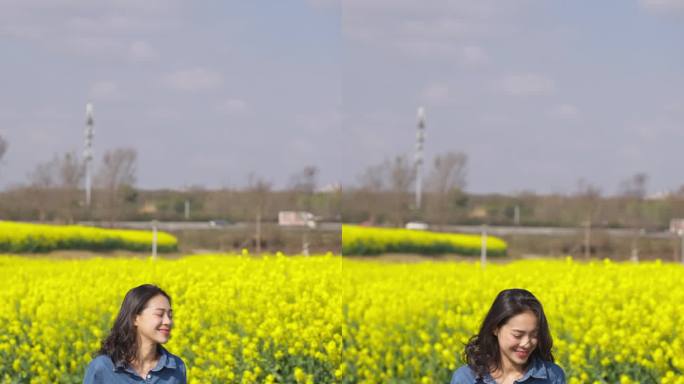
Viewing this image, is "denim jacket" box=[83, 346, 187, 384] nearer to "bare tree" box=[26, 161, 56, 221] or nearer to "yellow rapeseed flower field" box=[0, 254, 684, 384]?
"yellow rapeseed flower field" box=[0, 254, 684, 384]

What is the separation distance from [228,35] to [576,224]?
2.25 meters

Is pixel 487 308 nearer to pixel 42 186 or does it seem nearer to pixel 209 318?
pixel 209 318

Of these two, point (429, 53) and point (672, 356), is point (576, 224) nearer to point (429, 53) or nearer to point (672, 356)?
point (429, 53)

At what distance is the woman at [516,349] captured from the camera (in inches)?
72.6

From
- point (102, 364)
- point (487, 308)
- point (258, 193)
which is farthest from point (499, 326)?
point (258, 193)

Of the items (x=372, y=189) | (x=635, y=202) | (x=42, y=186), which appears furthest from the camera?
(x=635, y=202)

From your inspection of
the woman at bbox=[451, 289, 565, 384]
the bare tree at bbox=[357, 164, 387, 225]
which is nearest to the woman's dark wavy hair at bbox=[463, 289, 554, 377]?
the woman at bbox=[451, 289, 565, 384]

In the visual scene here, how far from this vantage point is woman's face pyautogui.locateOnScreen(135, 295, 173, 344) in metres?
1.90

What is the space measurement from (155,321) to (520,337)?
2.28 ft

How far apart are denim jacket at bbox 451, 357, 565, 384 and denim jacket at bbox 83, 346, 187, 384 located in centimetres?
54

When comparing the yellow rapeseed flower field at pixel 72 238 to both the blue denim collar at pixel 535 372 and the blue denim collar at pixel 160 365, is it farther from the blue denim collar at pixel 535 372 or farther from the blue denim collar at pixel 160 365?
the blue denim collar at pixel 535 372

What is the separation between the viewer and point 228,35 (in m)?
4.73

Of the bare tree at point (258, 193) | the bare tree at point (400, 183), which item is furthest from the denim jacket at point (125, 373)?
the bare tree at point (400, 183)

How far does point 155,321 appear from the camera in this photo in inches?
75.0
